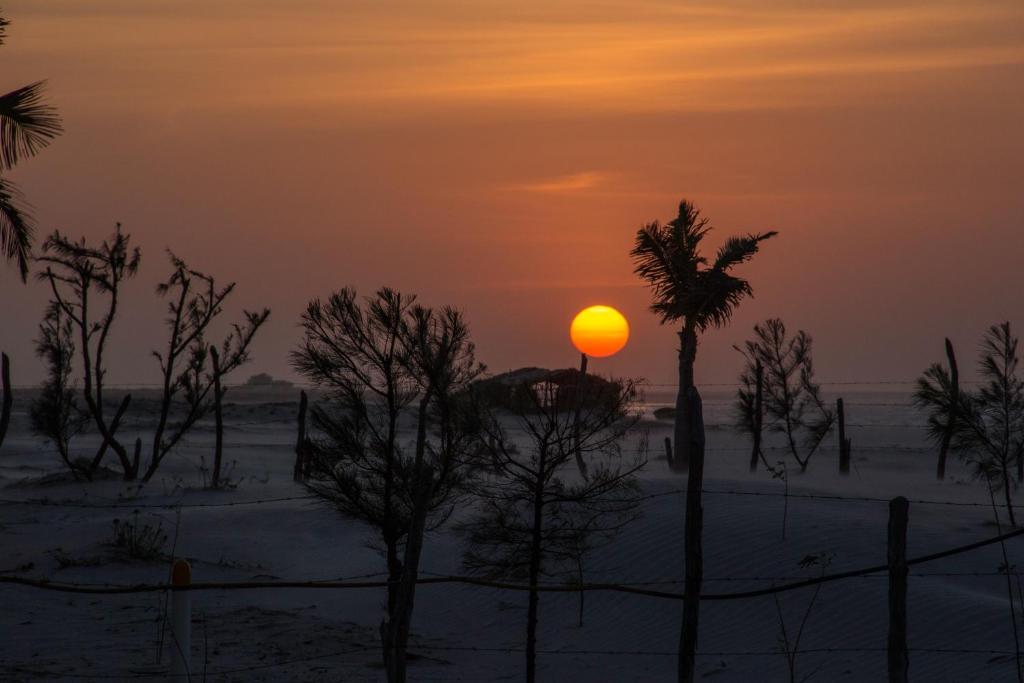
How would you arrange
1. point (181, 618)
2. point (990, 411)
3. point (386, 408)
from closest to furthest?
1. point (181, 618)
2. point (386, 408)
3. point (990, 411)

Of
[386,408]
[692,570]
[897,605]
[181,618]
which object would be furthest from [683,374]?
[181,618]

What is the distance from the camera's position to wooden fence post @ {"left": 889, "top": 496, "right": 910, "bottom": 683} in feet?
25.5

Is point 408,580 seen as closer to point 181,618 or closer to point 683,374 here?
point 181,618

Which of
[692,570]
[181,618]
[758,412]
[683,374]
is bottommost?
[181,618]

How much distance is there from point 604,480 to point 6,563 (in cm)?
1088

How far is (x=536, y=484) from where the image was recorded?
1233cm

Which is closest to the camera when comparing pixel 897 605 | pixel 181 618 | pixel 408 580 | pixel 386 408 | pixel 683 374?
pixel 181 618

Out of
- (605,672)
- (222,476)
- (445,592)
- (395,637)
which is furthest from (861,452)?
(395,637)

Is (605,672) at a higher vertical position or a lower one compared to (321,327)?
lower

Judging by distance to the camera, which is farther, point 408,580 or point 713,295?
point 713,295

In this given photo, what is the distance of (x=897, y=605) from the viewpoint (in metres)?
7.78

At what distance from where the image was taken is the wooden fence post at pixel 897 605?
305 inches

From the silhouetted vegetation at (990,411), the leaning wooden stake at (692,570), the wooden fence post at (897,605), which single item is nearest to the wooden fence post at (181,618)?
the leaning wooden stake at (692,570)

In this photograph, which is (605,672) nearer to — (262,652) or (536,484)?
(536,484)
